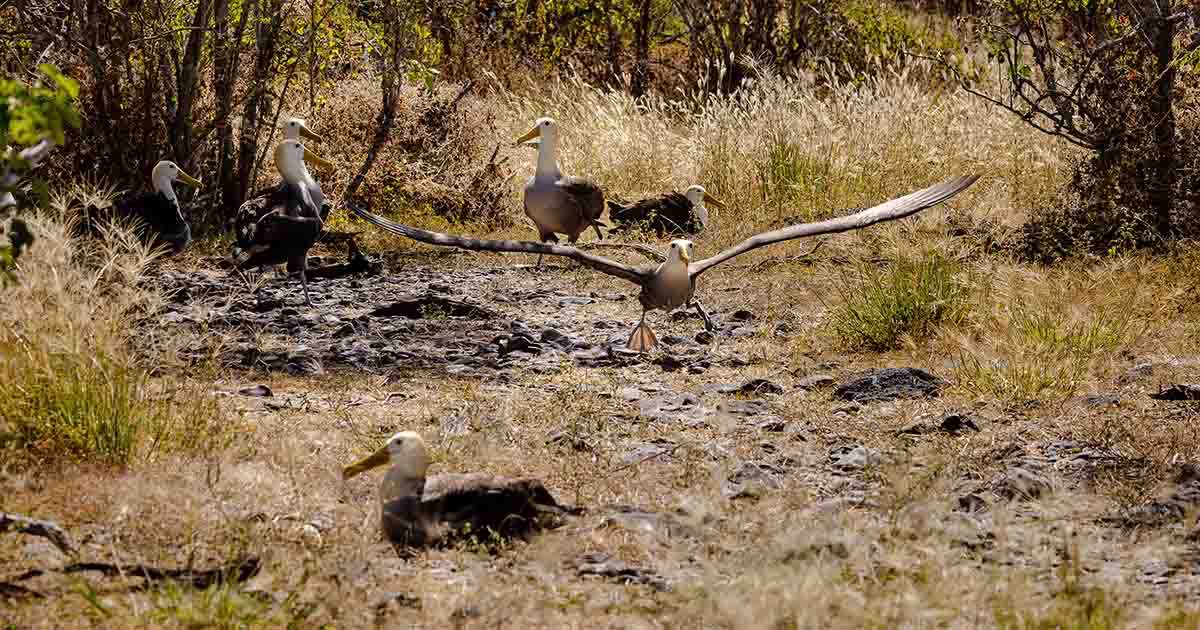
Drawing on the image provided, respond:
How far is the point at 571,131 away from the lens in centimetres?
1453

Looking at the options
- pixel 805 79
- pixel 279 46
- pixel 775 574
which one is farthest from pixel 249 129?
pixel 775 574

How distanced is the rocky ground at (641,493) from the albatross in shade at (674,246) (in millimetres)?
311

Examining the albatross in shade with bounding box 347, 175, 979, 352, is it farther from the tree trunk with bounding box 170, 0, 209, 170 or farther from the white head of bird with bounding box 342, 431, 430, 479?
the tree trunk with bounding box 170, 0, 209, 170

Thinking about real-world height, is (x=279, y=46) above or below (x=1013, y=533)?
above

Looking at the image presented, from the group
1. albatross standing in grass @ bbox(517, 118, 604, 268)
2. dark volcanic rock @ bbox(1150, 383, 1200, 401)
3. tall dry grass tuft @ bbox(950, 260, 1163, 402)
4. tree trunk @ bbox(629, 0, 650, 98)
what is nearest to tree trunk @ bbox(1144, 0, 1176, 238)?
tall dry grass tuft @ bbox(950, 260, 1163, 402)

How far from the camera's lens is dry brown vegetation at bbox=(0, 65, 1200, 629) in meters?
3.77

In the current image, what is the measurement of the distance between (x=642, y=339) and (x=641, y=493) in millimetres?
2554

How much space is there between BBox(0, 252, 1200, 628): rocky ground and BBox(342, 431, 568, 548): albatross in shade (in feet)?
0.31

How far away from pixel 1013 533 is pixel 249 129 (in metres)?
8.01

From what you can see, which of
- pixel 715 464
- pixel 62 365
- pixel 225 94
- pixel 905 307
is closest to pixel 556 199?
pixel 225 94

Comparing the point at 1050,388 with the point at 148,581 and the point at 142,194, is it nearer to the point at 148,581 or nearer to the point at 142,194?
the point at 148,581

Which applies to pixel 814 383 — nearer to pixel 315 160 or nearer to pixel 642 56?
pixel 315 160

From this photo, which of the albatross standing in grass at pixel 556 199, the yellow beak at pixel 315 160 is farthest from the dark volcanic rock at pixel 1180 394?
the yellow beak at pixel 315 160

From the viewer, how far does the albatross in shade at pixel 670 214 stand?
11562mm
